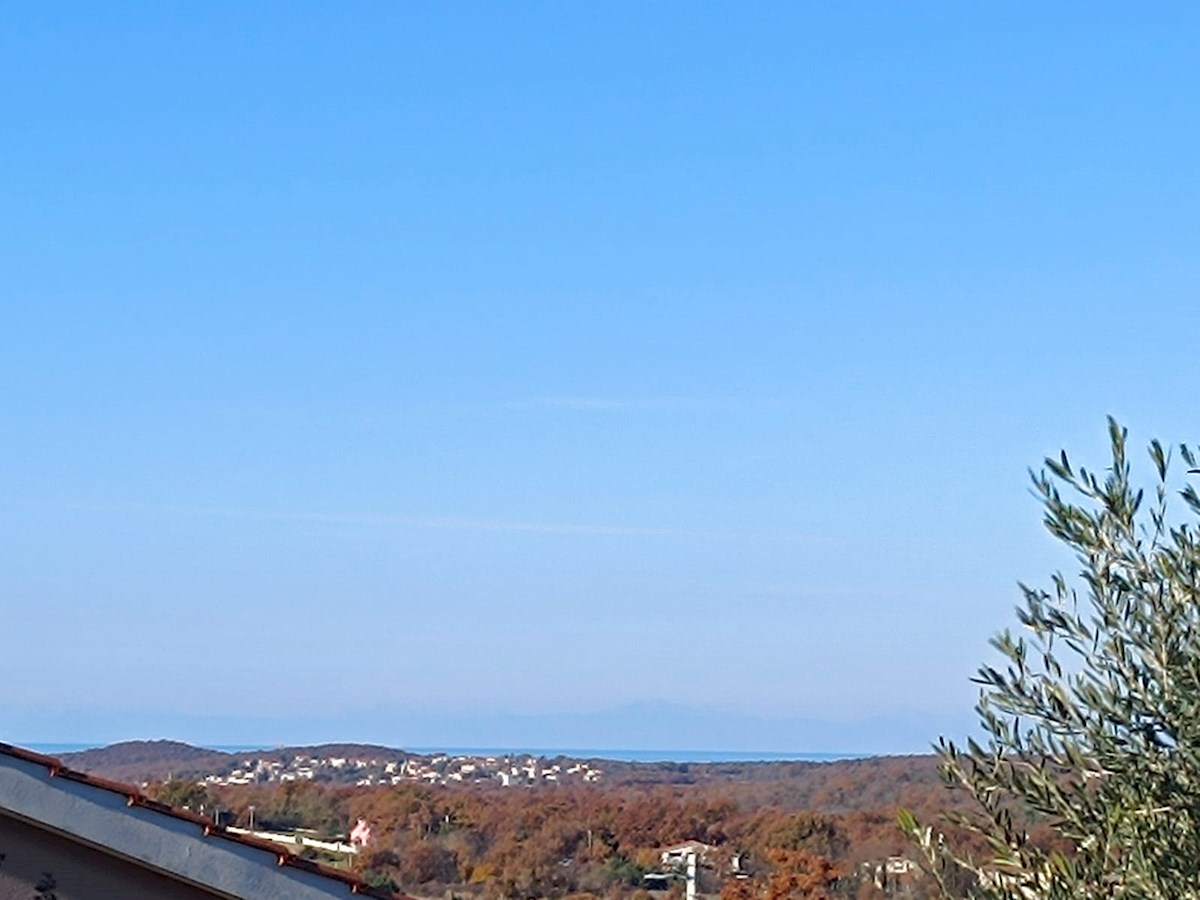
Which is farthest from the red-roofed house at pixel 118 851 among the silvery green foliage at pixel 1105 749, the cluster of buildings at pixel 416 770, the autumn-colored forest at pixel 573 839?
the cluster of buildings at pixel 416 770

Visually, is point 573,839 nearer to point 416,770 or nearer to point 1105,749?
point 1105,749

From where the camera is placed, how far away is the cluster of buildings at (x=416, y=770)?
76625mm

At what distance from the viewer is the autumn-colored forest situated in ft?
100

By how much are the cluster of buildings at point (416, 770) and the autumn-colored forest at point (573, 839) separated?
2260 centimetres

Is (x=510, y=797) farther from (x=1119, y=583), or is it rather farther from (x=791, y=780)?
(x=1119, y=583)

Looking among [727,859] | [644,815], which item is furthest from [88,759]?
[727,859]

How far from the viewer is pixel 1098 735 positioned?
19.8 feet

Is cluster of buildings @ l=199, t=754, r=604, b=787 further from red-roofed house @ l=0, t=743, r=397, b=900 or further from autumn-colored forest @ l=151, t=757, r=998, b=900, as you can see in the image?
red-roofed house @ l=0, t=743, r=397, b=900

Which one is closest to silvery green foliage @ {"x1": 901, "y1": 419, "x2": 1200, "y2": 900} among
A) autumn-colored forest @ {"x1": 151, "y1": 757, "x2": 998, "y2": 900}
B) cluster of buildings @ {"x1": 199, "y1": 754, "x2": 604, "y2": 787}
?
autumn-colored forest @ {"x1": 151, "y1": 757, "x2": 998, "y2": 900}

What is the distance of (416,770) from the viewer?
89.9 m

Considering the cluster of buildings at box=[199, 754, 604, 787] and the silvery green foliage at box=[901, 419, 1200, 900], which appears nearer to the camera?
the silvery green foliage at box=[901, 419, 1200, 900]

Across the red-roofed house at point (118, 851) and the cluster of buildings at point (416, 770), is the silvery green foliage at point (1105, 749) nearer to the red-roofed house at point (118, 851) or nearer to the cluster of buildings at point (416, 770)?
the red-roofed house at point (118, 851)

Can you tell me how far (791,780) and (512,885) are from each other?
49.2 meters

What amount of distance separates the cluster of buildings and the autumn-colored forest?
2260 cm
